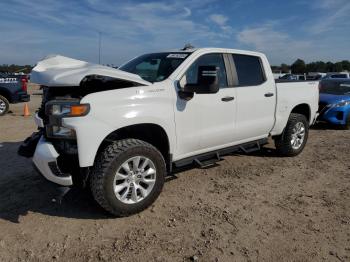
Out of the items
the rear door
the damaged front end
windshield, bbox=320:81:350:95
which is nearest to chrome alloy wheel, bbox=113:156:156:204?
the damaged front end

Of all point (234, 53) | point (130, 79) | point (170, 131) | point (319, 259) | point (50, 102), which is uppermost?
point (234, 53)

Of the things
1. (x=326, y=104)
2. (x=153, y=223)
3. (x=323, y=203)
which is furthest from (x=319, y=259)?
(x=326, y=104)

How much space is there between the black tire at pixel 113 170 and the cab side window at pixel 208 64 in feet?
3.70

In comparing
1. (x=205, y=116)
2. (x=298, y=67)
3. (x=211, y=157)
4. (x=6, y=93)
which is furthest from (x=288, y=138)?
(x=298, y=67)

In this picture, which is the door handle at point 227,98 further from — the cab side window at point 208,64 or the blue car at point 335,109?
the blue car at point 335,109

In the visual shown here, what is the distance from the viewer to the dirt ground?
126 inches

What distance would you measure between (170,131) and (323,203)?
2121 mm

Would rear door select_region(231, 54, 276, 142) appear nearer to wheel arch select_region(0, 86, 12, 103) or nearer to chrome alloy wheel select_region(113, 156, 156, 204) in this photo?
chrome alloy wheel select_region(113, 156, 156, 204)

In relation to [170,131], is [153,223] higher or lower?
lower

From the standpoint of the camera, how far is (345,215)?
Result: 399cm

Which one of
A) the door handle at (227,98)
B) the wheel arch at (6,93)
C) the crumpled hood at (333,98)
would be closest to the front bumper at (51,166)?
the door handle at (227,98)

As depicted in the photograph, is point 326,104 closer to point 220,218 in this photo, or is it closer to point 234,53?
point 234,53

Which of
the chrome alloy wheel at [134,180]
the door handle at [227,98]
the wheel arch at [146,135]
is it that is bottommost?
the chrome alloy wheel at [134,180]

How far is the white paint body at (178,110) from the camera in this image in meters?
3.51
